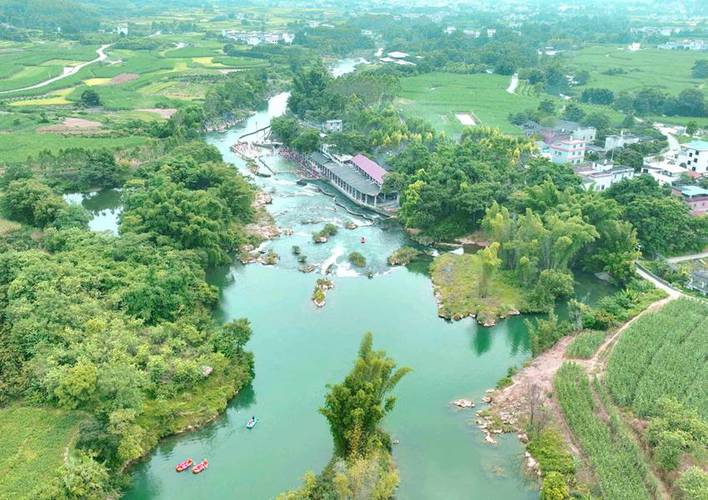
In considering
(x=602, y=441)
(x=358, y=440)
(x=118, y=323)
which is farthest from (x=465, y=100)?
(x=358, y=440)

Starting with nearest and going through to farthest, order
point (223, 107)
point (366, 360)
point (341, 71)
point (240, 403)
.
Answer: point (366, 360), point (240, 403), point (223, 107), point (341, 71)

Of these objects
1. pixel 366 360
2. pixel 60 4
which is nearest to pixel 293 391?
pixel 366 360

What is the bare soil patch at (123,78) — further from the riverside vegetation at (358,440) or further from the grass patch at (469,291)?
the riverside vegetation at (358,440)

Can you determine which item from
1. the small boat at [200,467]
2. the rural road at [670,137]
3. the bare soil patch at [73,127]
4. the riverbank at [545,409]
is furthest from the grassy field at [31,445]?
the rural road at [670,137]

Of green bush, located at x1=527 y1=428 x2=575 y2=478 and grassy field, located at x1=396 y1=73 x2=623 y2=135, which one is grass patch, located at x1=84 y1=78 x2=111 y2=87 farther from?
green bush, located at x1=527 y1=428 x2=575 y2=478

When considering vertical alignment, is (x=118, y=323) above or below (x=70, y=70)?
above

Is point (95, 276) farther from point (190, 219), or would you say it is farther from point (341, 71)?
point (341, 71)

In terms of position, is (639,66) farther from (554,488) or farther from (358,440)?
(358,440)

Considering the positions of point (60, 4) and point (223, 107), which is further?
point (60, 4)
